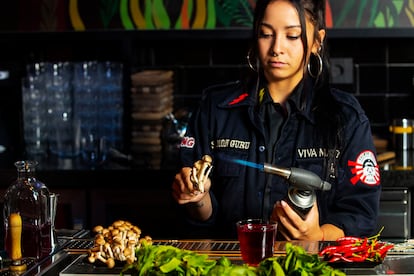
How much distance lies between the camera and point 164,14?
14.5 feet

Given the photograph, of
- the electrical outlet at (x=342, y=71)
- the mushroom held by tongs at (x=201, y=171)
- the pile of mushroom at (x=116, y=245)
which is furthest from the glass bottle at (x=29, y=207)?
the electrical outlet at (x=342, y=71)

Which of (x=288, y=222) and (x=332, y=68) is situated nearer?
(x=288, y=222)

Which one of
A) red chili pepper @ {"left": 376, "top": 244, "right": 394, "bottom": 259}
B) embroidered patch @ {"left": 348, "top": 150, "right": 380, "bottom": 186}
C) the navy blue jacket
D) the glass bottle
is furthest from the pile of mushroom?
embroidered patch @ {"left": 348, "top": 150, "right": 380, "bottom": 186}

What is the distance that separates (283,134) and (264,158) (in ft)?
0.32

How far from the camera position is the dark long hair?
2795 mm

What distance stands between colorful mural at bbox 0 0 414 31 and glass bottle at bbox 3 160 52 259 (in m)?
2.25

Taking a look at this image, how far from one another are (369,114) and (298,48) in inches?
80.9

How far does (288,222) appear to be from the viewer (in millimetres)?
2402

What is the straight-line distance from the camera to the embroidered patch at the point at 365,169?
2748mm

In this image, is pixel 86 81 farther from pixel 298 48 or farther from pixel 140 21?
pixel 298 48

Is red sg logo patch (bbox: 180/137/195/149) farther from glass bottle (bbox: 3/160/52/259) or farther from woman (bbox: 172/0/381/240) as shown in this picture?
glass bottle (bbox: 3/160/52/259)

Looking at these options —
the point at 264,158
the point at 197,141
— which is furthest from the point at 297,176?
the point at 197,141

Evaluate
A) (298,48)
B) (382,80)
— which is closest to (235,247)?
(298,48)

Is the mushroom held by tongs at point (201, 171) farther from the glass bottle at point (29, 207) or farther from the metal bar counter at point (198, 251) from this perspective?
the glass bottle at point (29, 207)
